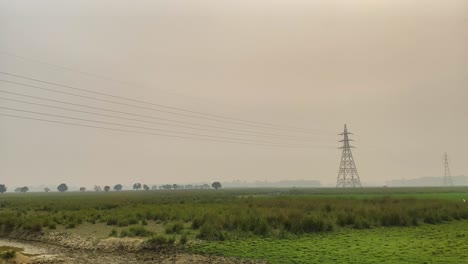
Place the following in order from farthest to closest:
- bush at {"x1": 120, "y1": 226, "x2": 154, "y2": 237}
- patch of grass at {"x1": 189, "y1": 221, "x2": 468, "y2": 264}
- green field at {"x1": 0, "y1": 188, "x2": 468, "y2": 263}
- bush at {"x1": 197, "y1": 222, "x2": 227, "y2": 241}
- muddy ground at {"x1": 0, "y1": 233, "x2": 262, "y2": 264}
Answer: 1. bush at {"x1": 120, "y1": 226, "x2": 154, "y2": 237}
2. bush at {"x1": 197, "y1": 222, "x2": 227, "y2": 241}
3. muddy ground at {"x1": 0, "y1": 233, "x2": 262, "y2": 264}
4. green field at {"x1": 0, "y1": 188, "x2": 468, "y2": 263}
5. patch of grass at {"x1": 189, "y1": 221, "x2": 468, "y2": 264}

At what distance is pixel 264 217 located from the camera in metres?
34.1

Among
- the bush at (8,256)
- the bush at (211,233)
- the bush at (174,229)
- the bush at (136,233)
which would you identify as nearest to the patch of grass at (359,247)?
the bush at (211,233)

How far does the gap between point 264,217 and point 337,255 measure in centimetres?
1344

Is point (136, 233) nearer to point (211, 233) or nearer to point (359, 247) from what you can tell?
point (211, 233)

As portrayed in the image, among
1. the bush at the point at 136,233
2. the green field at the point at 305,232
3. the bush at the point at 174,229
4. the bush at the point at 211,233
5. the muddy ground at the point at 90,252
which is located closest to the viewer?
the green field at the point at 305,232

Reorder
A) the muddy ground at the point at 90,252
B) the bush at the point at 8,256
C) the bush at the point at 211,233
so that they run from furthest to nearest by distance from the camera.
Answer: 1. the bush at the point at 211,233
2. the muddy ground at the point at 90,252
3. the bush at the point at 8,256

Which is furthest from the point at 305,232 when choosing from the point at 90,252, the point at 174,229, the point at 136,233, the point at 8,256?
the point at 8,256

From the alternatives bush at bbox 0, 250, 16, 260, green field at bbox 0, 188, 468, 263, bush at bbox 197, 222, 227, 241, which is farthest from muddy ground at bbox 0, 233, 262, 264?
bush at bbox 197, 222, 227, 241

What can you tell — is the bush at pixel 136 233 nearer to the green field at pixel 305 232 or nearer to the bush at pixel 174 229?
the green field at pixel 305 232

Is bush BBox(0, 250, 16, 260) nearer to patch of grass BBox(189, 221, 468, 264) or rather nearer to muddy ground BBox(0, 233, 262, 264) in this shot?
muddy ground BBox(0, 233, 262, 264)

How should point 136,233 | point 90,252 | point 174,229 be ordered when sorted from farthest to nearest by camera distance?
point 174,229
point 136,233
point 90,252

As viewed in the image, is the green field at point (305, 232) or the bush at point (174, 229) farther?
the bush at point (174, 229)

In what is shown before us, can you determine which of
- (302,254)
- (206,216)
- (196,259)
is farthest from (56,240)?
(302,254)

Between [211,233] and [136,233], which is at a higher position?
[211,233]
